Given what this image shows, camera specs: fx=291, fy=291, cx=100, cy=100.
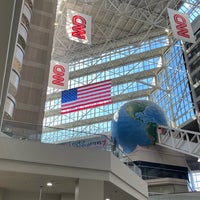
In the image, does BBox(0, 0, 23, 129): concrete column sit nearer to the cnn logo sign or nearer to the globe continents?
the cnn logo sign

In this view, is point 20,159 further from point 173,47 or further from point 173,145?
point 173,47

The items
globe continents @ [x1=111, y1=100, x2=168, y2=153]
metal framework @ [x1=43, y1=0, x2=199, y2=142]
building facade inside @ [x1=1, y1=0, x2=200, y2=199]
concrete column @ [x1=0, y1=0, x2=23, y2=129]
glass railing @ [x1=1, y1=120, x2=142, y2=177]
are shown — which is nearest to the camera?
concrete column @ [x1=0, y1=0, x2=23, y2=129]

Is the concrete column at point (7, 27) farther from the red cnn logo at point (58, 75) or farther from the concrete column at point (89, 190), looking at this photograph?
the red cnn logo at point (58, 75)

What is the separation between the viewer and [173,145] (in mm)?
23562

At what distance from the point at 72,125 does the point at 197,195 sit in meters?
25.6

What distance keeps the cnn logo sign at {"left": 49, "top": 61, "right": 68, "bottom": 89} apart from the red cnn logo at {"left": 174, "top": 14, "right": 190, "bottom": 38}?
9.05 meters

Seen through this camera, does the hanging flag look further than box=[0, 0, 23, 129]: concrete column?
Yes

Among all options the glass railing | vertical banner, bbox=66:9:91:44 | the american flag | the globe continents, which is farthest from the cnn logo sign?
the glass railing

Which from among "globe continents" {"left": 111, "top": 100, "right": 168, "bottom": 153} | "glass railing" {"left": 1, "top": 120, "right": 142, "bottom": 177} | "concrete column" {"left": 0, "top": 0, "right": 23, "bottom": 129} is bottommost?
"concrete column" {"left": 0, "top": 0, "right": 23, "bottom": 129}

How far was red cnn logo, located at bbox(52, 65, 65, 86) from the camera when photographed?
21.9 m

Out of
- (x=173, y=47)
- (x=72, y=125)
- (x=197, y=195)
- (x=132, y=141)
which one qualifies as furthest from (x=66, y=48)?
(x=197, y=195)

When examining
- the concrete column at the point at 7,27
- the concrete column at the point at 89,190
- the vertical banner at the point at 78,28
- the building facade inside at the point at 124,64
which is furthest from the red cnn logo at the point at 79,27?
the concrete column at the point at 7,27

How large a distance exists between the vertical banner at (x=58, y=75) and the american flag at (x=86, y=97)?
11.0ft

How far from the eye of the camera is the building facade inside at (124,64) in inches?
842
